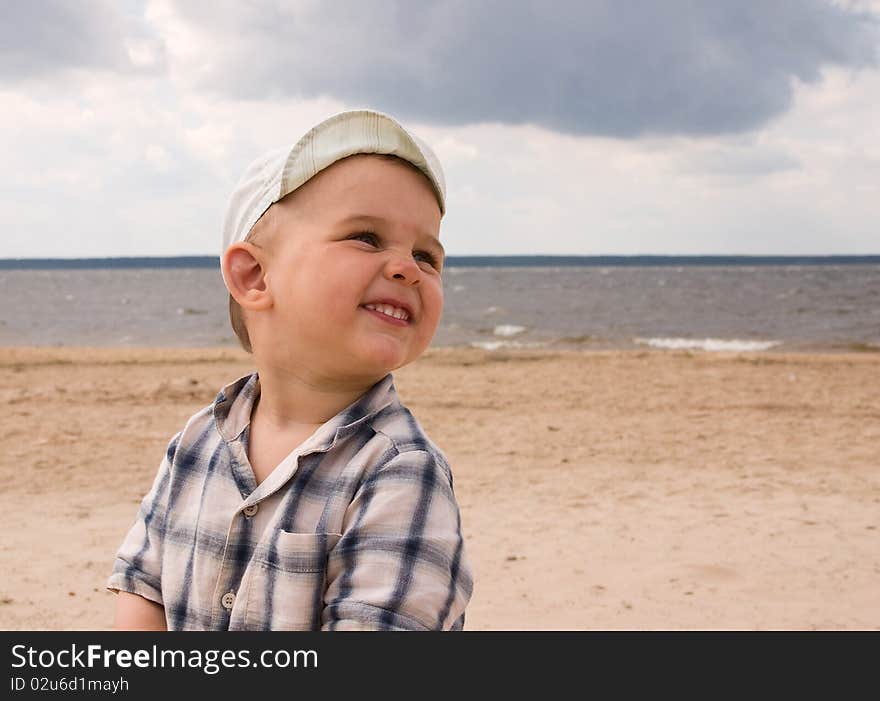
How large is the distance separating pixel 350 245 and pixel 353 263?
0.11 ft

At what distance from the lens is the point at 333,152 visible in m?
1.52

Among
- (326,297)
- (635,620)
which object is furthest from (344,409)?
(635,620)

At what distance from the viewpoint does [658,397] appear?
32.9 feet

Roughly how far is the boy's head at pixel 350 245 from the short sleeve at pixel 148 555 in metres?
0.37

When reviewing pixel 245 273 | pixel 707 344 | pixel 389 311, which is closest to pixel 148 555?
pixel 245 273

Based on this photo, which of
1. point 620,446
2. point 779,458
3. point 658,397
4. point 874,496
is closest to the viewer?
point 874,496

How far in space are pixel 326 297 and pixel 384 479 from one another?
0.32 m

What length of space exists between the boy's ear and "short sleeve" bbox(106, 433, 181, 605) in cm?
33

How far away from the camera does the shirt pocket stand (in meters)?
1.41

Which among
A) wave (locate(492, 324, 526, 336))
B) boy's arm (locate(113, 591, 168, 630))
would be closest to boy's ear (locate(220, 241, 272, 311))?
boy's arm (locate(113, 591, 168, 630))

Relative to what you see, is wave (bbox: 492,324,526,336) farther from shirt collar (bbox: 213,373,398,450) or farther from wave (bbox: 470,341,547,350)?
shirt collar (bbox: 213,373,398,450)

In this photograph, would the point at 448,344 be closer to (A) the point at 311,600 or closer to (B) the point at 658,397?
(B) the point at 658,397

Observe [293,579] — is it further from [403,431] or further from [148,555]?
[148,555]

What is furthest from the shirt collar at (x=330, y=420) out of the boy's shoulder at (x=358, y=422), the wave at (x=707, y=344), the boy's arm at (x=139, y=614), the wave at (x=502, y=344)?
the wave at (x=707, y=344)
